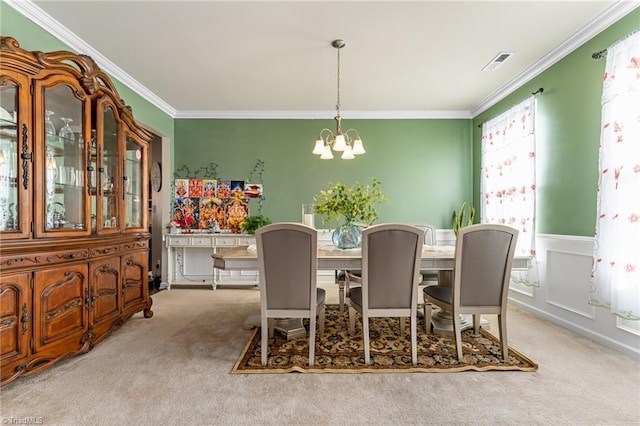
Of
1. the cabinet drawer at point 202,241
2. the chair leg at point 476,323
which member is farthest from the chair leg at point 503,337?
the cabinet drawer at point 202,241

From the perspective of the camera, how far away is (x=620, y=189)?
7.48 ft

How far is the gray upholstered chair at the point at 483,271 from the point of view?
2.09 m

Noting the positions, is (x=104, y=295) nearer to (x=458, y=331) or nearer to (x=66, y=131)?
(x=66, y=131)

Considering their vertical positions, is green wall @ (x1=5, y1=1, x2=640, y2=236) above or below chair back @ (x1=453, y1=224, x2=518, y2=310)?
above

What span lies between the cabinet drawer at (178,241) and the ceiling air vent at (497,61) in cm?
435

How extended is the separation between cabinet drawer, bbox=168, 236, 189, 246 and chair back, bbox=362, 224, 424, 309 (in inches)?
128

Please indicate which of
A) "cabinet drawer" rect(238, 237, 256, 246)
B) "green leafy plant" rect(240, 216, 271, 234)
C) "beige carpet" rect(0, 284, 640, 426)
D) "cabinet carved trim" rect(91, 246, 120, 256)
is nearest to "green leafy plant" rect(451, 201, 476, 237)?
"beige carpet" rect(0, 284, 640, 426)

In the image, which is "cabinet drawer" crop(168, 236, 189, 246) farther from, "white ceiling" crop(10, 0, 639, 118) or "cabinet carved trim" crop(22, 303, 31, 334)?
"cabinet carved trim" crop(22, 303, 31, 334)

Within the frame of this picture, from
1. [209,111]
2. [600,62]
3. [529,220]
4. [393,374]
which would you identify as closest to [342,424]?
[393,374]

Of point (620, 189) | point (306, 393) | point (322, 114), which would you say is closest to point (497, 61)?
point (620, 189)

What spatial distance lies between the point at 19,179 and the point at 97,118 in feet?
2.62

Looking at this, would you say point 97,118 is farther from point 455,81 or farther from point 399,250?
point 455,81

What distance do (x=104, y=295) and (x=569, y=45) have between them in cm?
460

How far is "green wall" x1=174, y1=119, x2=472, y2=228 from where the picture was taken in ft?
15.7
